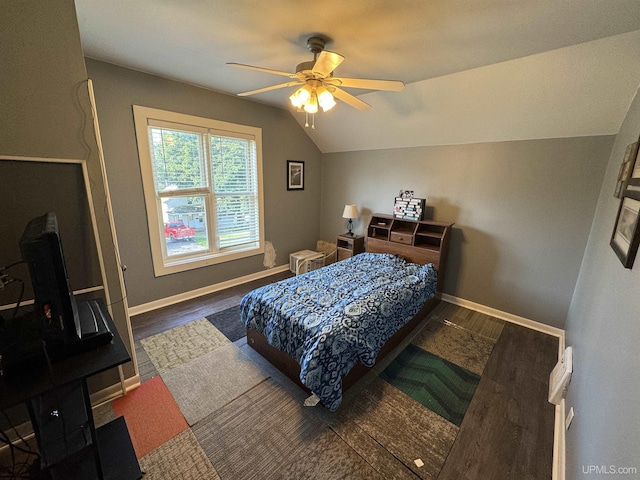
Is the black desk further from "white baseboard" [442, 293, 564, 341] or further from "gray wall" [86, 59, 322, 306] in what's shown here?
"white baseboard" [442, 293, 564, 341]

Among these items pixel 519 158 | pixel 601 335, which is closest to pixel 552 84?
pixel 519 158

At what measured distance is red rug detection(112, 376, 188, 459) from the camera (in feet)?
4.98

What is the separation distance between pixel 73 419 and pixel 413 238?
11.0ft

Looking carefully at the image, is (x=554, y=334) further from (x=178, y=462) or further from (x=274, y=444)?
(x=178, y=462)

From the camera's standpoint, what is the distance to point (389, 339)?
220 cm

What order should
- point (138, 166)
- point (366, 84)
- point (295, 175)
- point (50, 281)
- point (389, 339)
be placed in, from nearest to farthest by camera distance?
point (50, 281), point (366, 84), point (389, 339), point (138, 166), point (295, 175)

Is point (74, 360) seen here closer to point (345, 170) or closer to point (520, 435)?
point (520, 435)

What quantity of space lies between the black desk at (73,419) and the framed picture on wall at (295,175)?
10.3 feet

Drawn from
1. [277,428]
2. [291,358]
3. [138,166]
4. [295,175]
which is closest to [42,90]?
[138,166]

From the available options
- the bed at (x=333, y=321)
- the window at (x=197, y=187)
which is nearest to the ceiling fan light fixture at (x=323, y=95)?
the bed at (x=333, y=321)

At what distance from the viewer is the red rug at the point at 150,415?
152 cm

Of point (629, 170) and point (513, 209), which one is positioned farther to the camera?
point (513, 209)

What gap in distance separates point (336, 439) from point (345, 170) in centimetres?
364

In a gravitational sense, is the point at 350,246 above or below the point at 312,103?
below
